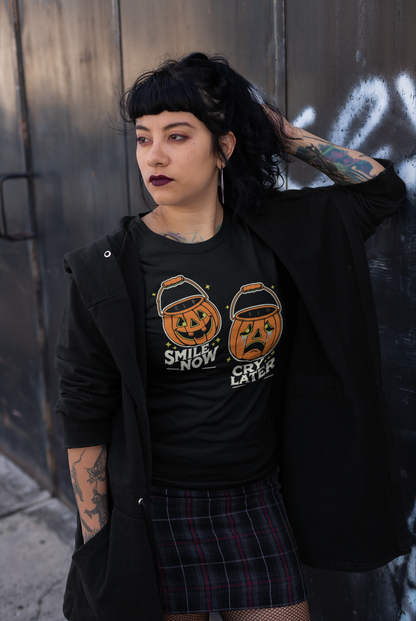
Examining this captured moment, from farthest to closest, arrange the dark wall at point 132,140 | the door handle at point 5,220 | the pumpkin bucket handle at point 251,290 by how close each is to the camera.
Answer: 1. the door handle at point 5,220
2. the dark wall at point 132,140
3. the pumpkin bucket handle at point 251,290

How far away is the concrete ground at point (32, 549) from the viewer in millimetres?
2810

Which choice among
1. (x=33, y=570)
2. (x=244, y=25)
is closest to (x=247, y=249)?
(x=244, y=25)

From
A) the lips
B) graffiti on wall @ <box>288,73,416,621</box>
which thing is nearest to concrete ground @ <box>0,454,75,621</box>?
graffiti on wall @ <box>288,73,416,621</box>

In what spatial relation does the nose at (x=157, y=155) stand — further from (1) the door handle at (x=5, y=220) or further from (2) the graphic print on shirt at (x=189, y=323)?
(1) the door handle at (x=5, y=220)

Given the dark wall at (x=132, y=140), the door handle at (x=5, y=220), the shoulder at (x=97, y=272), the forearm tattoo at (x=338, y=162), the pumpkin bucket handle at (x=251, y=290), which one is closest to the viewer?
the shoulder at (x=97, y=272)

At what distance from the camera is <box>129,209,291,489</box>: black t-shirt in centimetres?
158

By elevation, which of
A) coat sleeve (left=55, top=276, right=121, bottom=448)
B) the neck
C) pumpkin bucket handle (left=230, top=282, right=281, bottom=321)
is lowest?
coat sleeve (left=55, top=276, right=121, bottom=448)

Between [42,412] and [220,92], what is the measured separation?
2781mm

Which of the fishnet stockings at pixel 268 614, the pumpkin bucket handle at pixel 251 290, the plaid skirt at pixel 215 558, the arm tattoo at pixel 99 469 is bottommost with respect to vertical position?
the fishnet stockings at pixel 268 614

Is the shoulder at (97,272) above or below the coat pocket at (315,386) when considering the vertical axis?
above

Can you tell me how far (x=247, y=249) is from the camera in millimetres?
1700

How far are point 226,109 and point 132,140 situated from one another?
121 cm

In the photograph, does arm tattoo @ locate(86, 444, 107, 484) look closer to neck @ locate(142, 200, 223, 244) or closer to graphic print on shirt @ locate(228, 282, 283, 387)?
graphic print on shirt @ locate(228, 282, 283, 387)

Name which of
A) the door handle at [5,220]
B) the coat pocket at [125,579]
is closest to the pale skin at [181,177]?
the coat pocket at [125,579]
